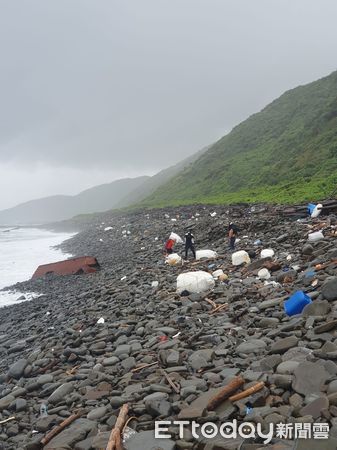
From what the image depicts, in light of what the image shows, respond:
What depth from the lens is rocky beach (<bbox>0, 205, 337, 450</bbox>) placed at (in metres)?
4.57

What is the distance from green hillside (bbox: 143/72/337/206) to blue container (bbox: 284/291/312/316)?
18256 mm

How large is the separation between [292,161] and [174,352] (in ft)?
133

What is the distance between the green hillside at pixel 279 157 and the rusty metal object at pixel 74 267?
44.4ft

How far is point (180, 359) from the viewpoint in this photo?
6391mm

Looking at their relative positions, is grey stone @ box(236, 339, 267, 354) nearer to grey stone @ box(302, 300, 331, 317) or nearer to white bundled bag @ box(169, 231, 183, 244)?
grey stone @ box(302, 300, 331, 317)

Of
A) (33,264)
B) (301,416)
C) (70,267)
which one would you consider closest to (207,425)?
(301,416)

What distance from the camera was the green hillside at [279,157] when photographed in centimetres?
3378

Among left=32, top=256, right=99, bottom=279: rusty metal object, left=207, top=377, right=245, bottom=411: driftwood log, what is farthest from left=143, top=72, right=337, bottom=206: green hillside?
left=207, top=377, right=245, bottom=411: driftwood log

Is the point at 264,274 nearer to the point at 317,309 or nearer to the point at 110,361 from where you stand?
the point at 317,309

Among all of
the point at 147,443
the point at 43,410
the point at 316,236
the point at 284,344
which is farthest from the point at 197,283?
the point at 147,443

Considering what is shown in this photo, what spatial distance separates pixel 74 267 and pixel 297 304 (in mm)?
15935

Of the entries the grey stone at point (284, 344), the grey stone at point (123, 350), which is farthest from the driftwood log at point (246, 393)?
the grey stone at point (123, 350)

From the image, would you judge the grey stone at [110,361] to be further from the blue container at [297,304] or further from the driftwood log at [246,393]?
the blue container at [297,304]

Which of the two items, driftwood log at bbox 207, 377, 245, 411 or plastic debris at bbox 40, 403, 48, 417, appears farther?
plastic debris at bbox 40, 403, 48, 417
